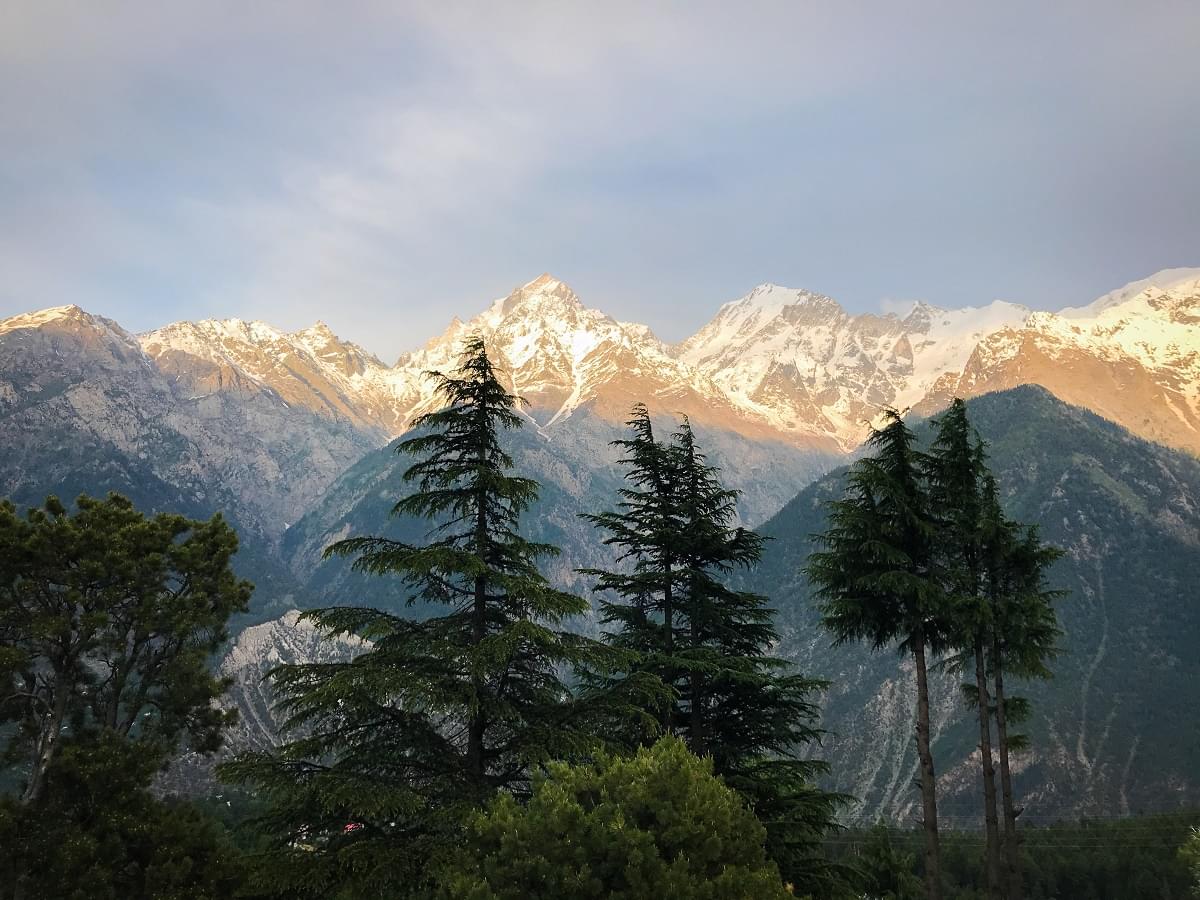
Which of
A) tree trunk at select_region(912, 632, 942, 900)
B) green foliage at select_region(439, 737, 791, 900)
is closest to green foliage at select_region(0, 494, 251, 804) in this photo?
green foliage at select_region(439, 737, 791, 900)

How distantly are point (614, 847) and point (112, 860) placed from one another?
13.1 meters

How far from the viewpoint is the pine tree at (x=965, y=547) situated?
79.5ft

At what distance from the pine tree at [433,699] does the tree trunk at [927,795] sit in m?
10.9

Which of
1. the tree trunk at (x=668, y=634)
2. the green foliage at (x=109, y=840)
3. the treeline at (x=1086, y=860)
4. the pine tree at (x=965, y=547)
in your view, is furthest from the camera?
the treeline at (x=1086, y=860)

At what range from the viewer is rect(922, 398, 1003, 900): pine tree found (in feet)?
79.5

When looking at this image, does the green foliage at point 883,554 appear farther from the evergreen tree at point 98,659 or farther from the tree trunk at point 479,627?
the evergreen tree at point 98,659

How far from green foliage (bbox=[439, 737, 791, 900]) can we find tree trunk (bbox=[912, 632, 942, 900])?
887 cm

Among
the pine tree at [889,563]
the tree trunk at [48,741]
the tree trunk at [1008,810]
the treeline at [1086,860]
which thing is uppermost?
the pine tree at [889,563]

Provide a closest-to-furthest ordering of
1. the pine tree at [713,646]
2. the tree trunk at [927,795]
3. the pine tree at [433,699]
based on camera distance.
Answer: the pine tree at [433,699], the pine tree at [713,646], the tree trunk at [927,795]

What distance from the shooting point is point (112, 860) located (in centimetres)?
1928

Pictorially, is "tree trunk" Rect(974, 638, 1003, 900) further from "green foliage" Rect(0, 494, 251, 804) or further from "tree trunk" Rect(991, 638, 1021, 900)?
"green foliage" Rect(0, 494, 251, 804)

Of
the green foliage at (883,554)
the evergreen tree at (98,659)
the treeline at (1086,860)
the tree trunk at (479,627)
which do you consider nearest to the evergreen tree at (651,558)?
the green foliage at (883,554)

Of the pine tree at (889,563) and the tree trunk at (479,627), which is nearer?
the tree trunk at (479,627)

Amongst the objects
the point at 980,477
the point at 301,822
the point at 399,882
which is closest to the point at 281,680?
the point at 301,822
